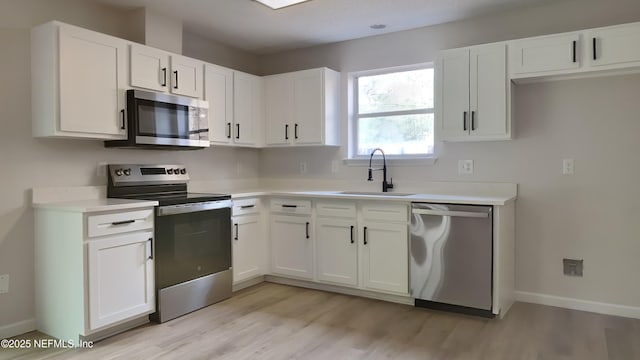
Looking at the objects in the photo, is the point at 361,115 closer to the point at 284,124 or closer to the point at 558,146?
the point at 284,124

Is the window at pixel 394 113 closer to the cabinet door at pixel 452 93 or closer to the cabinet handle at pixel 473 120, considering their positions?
the cabinet door at pixel 452 93

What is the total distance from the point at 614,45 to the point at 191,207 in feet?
10.8

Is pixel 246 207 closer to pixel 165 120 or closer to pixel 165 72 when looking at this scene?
pixel 165 120

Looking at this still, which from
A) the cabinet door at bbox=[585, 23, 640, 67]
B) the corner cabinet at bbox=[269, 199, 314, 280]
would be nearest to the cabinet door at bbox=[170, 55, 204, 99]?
the corner cabinet at bbox=[269, 199, 314, 280]

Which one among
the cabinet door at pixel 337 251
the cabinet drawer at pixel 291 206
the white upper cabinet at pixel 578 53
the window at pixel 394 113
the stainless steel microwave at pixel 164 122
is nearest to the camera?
the white upper cabinet at pixel 578 53

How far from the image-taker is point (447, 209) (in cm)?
332

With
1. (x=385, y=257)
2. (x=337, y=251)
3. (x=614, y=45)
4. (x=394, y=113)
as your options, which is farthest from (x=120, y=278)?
(x=614, y=45)

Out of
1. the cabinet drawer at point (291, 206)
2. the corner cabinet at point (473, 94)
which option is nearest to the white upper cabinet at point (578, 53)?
the corner cabinet at point (473, 94)

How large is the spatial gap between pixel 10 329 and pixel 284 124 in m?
2.86

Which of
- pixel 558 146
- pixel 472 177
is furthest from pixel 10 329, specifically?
pixel 558 146

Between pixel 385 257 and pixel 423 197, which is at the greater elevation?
pixel 423 197

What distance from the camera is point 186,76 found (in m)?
3.74

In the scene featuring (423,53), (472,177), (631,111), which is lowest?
(472,177)

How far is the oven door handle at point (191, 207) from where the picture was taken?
10.5 feet
